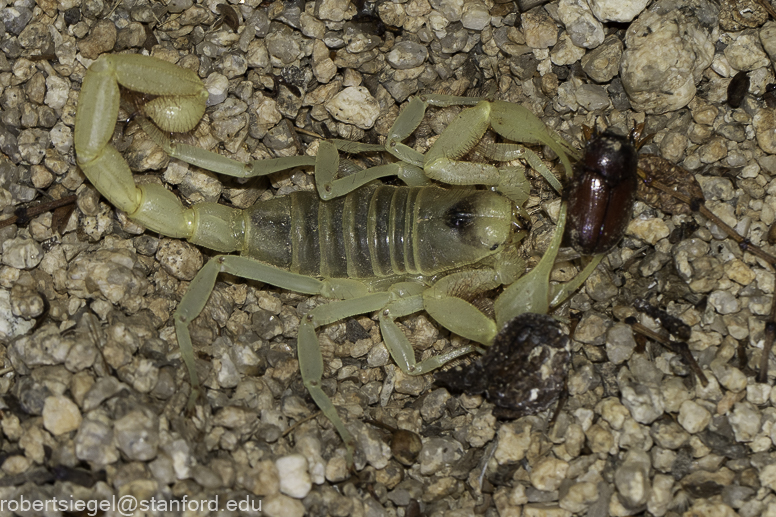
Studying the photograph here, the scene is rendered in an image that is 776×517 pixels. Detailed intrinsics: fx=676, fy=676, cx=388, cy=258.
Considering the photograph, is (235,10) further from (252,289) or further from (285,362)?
(285,362)

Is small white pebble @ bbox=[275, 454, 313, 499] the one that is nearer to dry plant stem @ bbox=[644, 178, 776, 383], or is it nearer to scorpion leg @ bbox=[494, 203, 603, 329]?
scorpion leg @ bbox=[494, 203, 603, 329]

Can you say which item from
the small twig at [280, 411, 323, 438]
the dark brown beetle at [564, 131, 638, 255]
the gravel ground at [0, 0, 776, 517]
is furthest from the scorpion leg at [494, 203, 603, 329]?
the small twig at [280, 411, 323, 438]

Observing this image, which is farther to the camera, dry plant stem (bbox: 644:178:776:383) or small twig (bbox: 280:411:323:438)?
small twig (bbox: 280:411:323:438)

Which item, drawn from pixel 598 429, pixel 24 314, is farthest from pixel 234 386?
pixel 598 429

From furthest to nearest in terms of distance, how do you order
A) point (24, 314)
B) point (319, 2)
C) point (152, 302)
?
point (319, 2) < point (152, 302) < point (24, 314)

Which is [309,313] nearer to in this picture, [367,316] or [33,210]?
[367,316]
